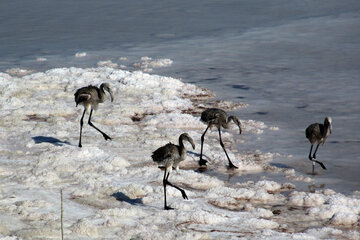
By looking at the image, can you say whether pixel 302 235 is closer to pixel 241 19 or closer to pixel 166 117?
pixel 166 117

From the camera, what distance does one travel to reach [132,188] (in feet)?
37.0

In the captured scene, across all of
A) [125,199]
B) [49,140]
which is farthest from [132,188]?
[49,140]

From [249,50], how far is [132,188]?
20189 mm

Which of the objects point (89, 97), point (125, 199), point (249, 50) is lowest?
point (125, 199)

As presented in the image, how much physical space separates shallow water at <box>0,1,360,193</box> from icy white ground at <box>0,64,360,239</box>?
1357 mm

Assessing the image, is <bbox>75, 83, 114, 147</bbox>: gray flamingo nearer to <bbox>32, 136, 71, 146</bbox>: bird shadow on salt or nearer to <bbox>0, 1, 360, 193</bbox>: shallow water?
<bbox>32, 136, 71, 146</bbox>: bird shadow on salt

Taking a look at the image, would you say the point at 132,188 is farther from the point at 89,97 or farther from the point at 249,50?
the point at 249,50

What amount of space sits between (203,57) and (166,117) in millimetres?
12339

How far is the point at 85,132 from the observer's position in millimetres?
15984

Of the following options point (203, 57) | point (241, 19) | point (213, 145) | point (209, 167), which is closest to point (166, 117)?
point (213, 145)

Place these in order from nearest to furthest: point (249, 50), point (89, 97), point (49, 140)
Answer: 1. point (49, 140)
2. point (89, 97)
3. point (249, 50)

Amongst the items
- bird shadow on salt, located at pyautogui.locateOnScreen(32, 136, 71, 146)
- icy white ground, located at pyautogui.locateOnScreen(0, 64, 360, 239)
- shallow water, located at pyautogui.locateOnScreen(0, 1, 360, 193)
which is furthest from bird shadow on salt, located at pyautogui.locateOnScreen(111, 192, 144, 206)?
bird shadow on salt, located at pyautogui.locateOnScreen(32, 136, 71, 146)

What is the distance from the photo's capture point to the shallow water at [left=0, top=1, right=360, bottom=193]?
15961 mm

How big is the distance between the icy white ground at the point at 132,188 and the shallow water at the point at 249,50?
136 cm
